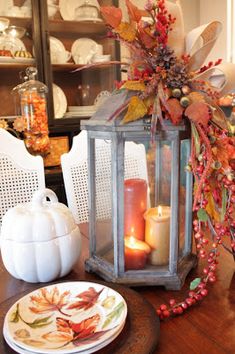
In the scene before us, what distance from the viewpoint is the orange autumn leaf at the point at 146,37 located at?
0.61 meters

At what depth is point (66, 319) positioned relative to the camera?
580mm

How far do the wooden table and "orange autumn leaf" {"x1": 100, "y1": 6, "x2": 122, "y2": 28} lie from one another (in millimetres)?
509

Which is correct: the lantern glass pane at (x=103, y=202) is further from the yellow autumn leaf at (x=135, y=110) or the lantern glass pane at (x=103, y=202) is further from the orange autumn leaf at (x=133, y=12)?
the orange autumn leaf at (x=133, y=12)

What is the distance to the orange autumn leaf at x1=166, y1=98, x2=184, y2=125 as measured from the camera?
612mm

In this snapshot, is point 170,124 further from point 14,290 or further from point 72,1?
point 72,1

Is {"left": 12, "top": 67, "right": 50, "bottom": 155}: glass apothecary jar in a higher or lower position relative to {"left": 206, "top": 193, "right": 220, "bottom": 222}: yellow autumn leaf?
higher

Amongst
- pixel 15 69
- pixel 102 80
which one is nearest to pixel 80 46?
pixel 102 80

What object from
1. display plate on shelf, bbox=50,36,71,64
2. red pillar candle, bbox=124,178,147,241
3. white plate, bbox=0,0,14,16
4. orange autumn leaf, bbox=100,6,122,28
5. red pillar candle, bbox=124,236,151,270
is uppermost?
white plate, bbox=0,0,14,16

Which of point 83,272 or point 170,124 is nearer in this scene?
point 170,124

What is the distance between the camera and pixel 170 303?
24.7 inches

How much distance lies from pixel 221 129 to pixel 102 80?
208cm

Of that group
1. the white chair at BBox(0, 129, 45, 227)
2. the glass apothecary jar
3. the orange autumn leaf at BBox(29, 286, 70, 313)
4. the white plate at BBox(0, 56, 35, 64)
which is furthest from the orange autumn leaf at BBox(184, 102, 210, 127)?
the white plate at BBox(0, 56, 35, 64)

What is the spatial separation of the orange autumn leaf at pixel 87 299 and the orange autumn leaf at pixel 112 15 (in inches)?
18.8

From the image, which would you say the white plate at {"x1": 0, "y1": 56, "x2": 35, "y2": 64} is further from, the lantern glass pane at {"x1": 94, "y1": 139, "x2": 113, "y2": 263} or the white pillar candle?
the white pillar candle
